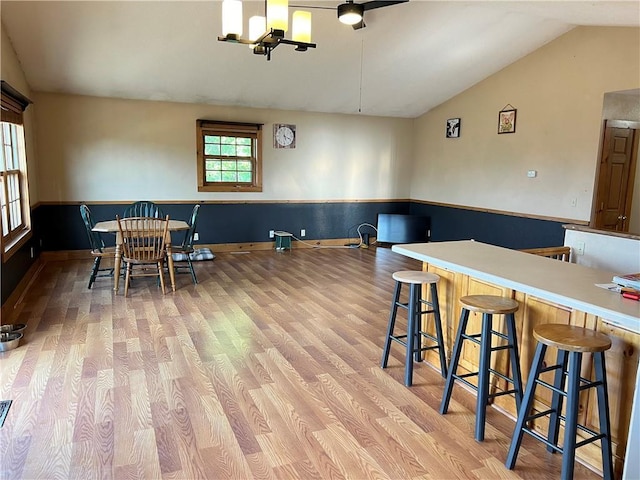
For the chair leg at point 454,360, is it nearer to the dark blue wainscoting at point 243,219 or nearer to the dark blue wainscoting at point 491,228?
the dark blue wainscoting at point 491,228

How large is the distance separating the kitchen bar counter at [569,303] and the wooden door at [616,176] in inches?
126

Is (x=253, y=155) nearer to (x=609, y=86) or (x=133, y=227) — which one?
(x=133, y=227)

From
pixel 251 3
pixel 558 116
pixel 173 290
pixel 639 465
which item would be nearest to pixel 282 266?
pixel 173 290

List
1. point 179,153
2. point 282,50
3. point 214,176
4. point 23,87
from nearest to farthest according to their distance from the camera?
point 23,87 → point 282,50 → point 179,153 → point 214,176

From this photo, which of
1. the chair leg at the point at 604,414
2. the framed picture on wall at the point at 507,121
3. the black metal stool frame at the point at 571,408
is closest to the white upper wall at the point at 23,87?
the black metal stool frame at the point at 571,408

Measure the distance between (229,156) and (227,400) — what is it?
514 centimetres

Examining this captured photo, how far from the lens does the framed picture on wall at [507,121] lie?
6.15 meters

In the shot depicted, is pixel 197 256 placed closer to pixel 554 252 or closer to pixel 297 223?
pixel 297 223

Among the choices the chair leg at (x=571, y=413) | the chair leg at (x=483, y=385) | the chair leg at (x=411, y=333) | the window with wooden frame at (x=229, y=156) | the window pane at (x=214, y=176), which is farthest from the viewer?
the window pane at (x=214, y=176)

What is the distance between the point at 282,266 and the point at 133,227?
216 cm

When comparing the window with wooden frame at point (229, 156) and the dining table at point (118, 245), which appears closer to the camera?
the dining table at point (118, 245)

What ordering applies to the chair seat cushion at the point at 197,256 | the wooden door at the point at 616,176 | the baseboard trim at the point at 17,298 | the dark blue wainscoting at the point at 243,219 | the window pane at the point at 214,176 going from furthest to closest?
1. the window pane at the point at 214,176
2. the chair seat cushion at the point at 197,256
3. the dark blue wainscoting at the point at 243,219
4. the wooden door at the point at 616,176
5. the baseboard trim at the point at 17,298

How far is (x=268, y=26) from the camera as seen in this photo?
9.75 feet

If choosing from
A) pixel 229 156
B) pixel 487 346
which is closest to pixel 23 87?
pixel 229 156
